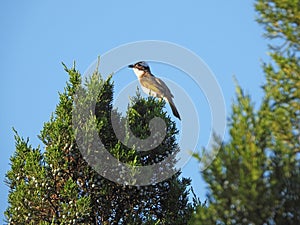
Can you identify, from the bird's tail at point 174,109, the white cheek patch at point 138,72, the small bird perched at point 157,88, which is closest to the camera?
the bird's tail at point 174,109

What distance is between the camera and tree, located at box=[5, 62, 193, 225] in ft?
52.5

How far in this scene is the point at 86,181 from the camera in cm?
1634

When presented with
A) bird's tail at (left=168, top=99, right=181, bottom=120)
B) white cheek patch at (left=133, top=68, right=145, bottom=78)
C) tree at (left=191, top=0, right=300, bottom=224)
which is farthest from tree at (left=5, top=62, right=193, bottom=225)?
tree at (left=191, top=0, right=300, bottom=224)

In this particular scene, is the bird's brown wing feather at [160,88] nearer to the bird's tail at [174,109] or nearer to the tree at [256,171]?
the bird's tail at [174,109]

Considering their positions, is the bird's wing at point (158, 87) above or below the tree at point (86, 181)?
above

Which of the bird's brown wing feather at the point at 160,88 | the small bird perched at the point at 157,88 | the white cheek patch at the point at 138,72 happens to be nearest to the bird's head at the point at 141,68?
the white cheek patch at the point at 138,72

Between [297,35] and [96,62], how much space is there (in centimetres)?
935

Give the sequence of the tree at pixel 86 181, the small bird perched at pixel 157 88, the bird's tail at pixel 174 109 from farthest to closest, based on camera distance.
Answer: the small bird perched at pixel 157 88
the bird's tail at pixel 174 109
the tree at pixel 86 181

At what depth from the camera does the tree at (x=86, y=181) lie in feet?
52.5

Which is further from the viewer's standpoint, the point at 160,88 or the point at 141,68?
the point at 141,68

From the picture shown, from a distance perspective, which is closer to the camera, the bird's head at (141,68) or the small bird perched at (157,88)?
the small bird perched at (157,88)

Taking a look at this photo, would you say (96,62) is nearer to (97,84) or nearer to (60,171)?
(97,84)

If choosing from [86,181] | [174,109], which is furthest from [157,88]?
[86,181]

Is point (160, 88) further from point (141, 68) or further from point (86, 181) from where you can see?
point (86, 181)
